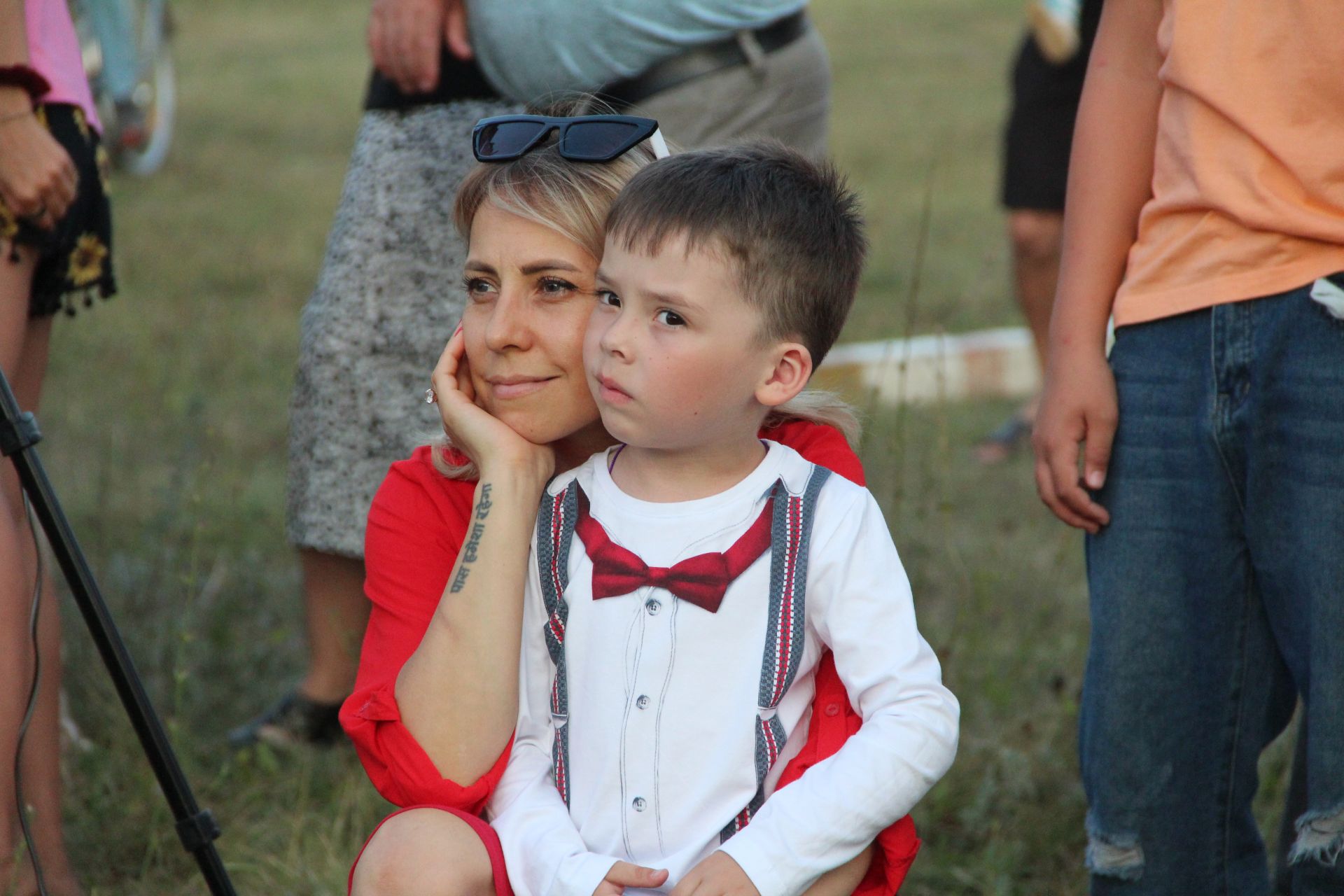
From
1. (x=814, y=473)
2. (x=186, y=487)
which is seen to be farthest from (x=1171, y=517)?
(x=186, y=487)

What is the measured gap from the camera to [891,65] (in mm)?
17234

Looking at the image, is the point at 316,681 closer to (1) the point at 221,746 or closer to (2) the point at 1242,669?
(1) the point at 221,746

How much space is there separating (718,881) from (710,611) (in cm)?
33

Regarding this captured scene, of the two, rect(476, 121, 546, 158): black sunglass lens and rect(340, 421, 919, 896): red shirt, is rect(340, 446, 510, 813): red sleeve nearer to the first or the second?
rect(340, 421, 919, 896): red shirt

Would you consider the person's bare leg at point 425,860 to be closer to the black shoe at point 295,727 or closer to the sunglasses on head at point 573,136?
the sunglasses on head at point 573,136

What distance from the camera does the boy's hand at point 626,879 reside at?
5.75ft

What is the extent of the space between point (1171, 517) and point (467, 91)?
1617mm

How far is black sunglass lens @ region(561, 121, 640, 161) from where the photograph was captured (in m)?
2.02

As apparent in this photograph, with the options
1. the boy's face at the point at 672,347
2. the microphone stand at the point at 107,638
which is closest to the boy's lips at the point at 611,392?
the boy's face at the point at 672,347

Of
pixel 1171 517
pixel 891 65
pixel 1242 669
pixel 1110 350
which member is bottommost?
pixel 891 65

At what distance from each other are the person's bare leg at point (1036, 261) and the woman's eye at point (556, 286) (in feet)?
12.3

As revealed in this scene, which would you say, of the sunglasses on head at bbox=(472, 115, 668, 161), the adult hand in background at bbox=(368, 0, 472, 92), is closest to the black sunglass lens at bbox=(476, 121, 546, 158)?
the sunglasses on head at bbox=(472, 115, 668, 161)

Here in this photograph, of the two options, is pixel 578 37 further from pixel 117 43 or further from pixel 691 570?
pixel 117 43

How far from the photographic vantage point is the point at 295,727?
3373 millimetres
